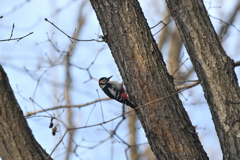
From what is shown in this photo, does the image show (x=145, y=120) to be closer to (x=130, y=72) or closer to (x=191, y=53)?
(x=130, y=72)

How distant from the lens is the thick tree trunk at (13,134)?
2.36 meters

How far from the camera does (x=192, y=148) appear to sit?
2.68 m

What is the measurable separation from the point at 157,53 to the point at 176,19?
44cm

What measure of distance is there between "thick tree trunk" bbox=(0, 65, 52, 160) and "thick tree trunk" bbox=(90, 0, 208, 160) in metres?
1.12

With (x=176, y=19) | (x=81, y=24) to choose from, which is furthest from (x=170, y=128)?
(x=81, y=24)

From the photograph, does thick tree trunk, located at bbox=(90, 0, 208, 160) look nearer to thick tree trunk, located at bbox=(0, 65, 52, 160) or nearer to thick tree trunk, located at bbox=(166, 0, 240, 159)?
thick tree trunk, located at bbox=(166, 0, 240, 159)

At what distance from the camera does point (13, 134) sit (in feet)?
7.81

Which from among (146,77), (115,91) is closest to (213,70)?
(146,77)

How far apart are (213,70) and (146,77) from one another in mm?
692

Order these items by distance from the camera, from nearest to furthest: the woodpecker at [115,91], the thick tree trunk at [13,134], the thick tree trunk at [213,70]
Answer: the thick tree trunk at [13,134]
the thick tree trunk at [213,70]
the woodpecker at [115,91]

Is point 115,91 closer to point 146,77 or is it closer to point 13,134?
point 146,77

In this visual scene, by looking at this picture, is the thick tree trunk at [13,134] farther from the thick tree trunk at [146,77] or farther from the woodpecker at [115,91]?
the woodpecker at [115,91]

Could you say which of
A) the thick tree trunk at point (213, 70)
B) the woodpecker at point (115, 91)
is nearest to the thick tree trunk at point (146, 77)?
the thick tree trunk at point (213, 70)

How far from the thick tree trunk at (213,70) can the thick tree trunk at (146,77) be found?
288 millimetres
